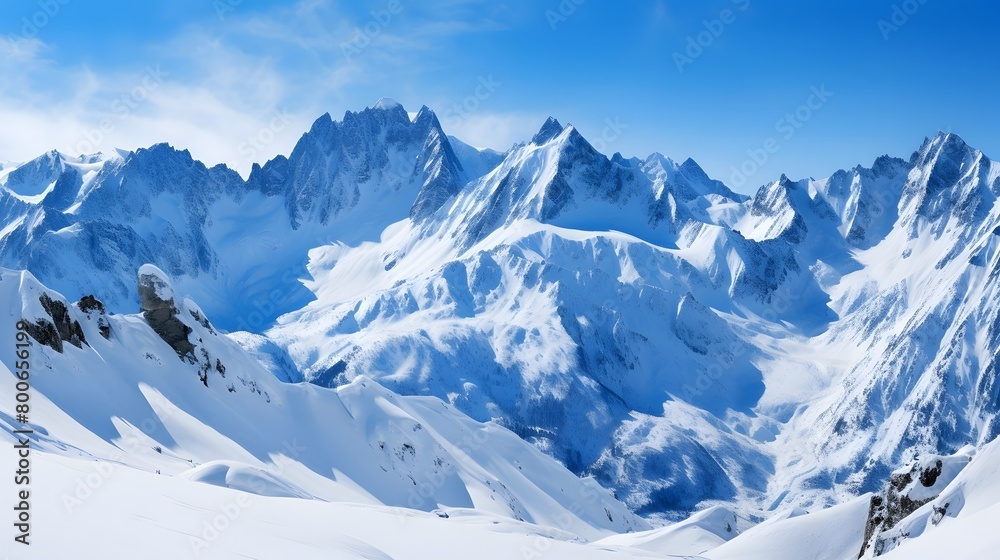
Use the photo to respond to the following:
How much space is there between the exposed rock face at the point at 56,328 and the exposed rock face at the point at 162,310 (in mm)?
12660

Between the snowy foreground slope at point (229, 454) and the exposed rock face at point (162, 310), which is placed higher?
the exposed rock face at point (162, 310)

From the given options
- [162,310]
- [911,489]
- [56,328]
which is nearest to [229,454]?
[56,328]

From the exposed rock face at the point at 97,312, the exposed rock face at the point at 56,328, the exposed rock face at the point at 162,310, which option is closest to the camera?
the exposed rock face at the point at 56,328

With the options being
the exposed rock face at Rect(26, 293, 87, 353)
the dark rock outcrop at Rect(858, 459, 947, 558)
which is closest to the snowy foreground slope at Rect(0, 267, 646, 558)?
the exposed rock face at Rect(26, 293, 87, 353)

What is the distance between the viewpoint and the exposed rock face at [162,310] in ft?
309

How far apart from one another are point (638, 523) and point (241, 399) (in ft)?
250

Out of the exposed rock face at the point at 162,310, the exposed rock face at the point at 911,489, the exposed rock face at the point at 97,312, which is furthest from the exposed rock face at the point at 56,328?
the exposed rock face at the point at 911,489

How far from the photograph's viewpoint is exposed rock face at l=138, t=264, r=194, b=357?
309 feet

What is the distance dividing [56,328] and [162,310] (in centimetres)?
1862

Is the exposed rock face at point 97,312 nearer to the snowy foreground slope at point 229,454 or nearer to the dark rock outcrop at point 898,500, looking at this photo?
the snowy foreground slope at point 229,454

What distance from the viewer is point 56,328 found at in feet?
254

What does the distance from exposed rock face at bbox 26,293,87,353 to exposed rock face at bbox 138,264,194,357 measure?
12.7 meters

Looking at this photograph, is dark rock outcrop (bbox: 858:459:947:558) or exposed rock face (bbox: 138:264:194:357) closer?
dark rock outcrop (bbox: 858:459:947:558)

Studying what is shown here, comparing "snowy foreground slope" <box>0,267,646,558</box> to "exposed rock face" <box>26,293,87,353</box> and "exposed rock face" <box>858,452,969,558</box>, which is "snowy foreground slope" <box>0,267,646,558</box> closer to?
"exposed rock face" <box>26,293,87,353</box>
